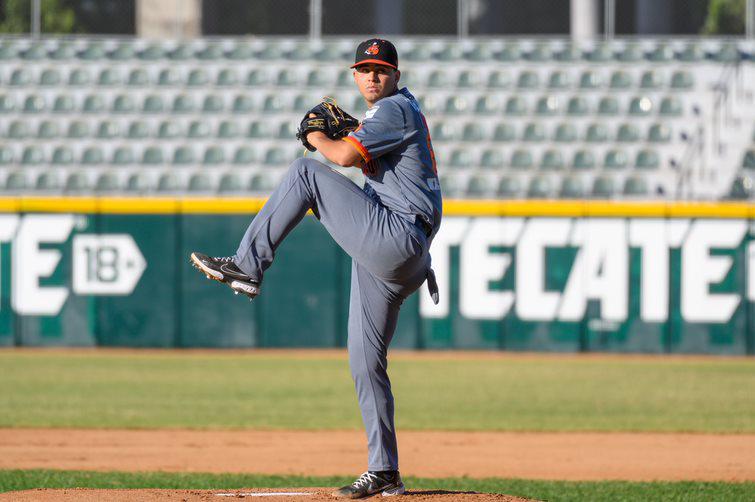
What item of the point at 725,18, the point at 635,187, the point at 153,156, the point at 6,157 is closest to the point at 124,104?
the point at 153,156

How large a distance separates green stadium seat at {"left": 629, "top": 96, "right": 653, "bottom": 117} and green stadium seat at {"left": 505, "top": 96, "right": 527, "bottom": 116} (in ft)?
5.11

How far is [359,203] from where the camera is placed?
4809 millimetres

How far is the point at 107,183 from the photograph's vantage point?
16.9m

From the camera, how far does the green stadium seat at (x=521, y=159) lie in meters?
17.0

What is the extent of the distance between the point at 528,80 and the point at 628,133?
1690mm

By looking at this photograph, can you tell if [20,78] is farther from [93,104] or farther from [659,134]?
[659,134]

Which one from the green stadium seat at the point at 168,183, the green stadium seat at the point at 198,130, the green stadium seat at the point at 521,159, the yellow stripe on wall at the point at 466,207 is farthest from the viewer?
the green stadium seat at the point at 198,130

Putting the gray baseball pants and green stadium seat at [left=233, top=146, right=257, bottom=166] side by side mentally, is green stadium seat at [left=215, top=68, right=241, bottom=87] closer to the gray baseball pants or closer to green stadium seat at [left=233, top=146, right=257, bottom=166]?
green stadium seat at [left=233, top=146, right=257, bottom=166]

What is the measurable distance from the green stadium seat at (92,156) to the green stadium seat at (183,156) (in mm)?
1062

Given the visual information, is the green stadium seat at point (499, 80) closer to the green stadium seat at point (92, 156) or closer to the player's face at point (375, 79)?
the green stadium seat at point (92, 156)

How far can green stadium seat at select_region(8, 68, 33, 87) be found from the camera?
58.2ft

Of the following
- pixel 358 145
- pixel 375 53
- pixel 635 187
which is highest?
pixel 375 53

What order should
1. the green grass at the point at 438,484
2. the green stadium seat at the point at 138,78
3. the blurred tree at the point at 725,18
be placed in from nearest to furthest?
the green grass at the point at 438,484, the green stadium seat at the point at 138,78, the blurred tree at the point at 725,18

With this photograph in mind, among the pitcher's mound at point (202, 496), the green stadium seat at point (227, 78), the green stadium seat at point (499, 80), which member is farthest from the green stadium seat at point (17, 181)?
the pitcher's mound at point (202, 496)
